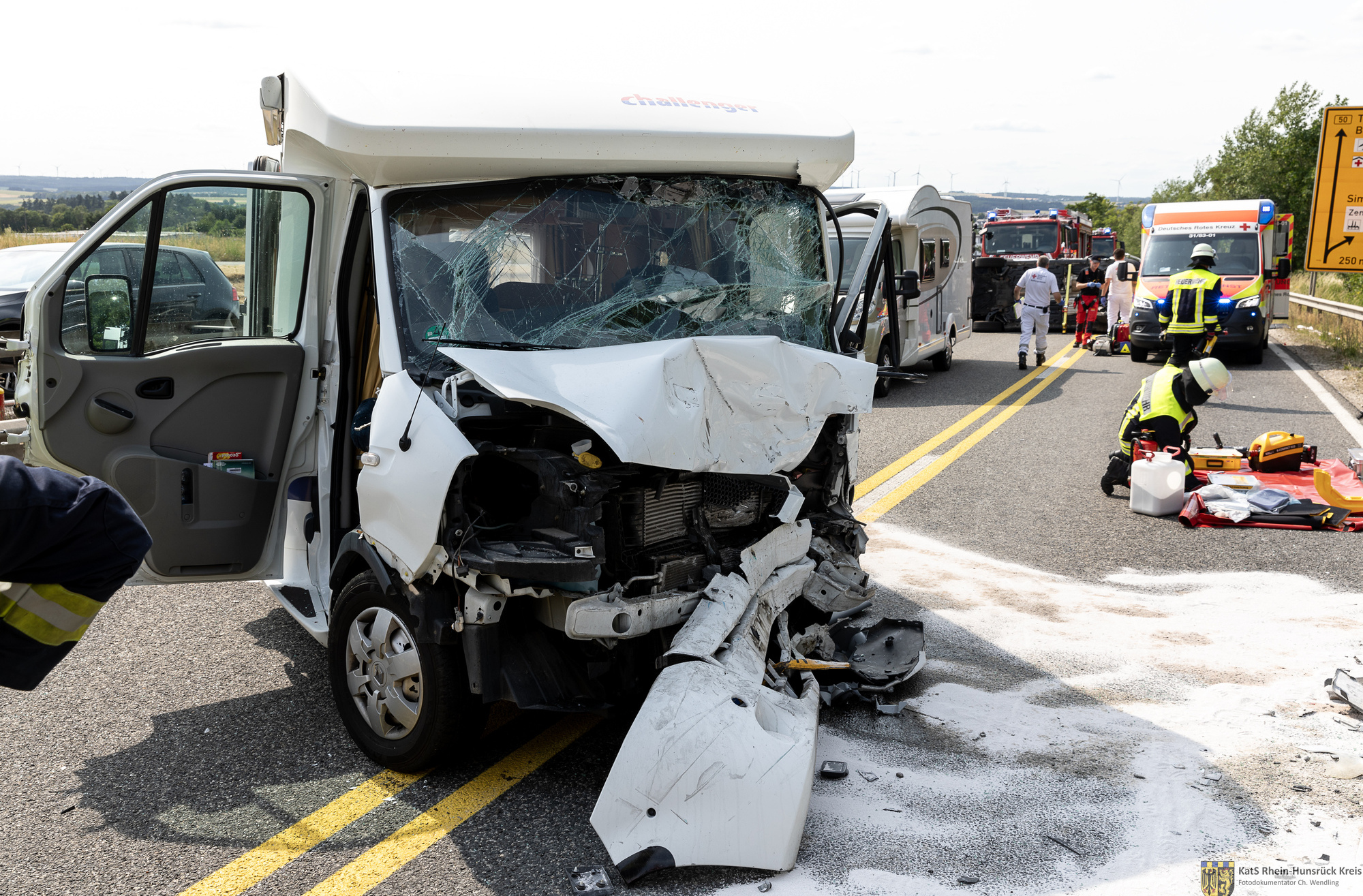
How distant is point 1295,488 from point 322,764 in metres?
7.37

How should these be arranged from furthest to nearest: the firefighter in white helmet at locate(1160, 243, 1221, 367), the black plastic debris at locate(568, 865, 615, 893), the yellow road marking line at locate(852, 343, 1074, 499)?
1. the firefighter in white helmet at locate(1160, 243, 1221, 367)
2. the yellow road marking line at locate(852, 343, 1074, 499)
3. the black plastic debris at locate(568, 865, 615, 893)

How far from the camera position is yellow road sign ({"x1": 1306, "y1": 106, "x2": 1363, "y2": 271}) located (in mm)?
13086

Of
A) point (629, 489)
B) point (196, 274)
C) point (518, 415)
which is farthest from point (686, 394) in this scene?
point (196, 274)

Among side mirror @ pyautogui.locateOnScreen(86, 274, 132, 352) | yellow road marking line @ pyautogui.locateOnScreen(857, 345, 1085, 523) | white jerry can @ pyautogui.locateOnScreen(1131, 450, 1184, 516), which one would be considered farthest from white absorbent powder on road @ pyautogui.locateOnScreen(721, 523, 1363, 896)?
side mirror @ pyautogui.locateOnScreen(86, 274, 132, 352)

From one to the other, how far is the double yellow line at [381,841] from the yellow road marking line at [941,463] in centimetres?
430

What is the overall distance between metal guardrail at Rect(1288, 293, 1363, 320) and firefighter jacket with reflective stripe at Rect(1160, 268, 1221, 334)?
7.03m

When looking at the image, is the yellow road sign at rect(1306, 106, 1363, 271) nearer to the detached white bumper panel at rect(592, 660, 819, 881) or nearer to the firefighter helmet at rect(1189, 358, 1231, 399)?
the firefighter helmet at rect(1189, 358, 1231, 399)

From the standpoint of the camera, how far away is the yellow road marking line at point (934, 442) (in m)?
9.06

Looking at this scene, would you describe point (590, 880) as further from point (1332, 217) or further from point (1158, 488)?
point (1332, 217)

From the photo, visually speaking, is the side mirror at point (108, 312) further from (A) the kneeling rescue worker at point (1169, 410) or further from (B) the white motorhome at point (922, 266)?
(B) the white motorhome at point (922, 266)

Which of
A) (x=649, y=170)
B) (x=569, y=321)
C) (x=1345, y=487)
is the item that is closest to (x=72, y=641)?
(x=569, y=321)

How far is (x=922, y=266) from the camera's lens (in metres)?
13.0

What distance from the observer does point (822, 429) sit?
15.4 feet

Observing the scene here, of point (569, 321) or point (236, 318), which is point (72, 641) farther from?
point (236, 318)
